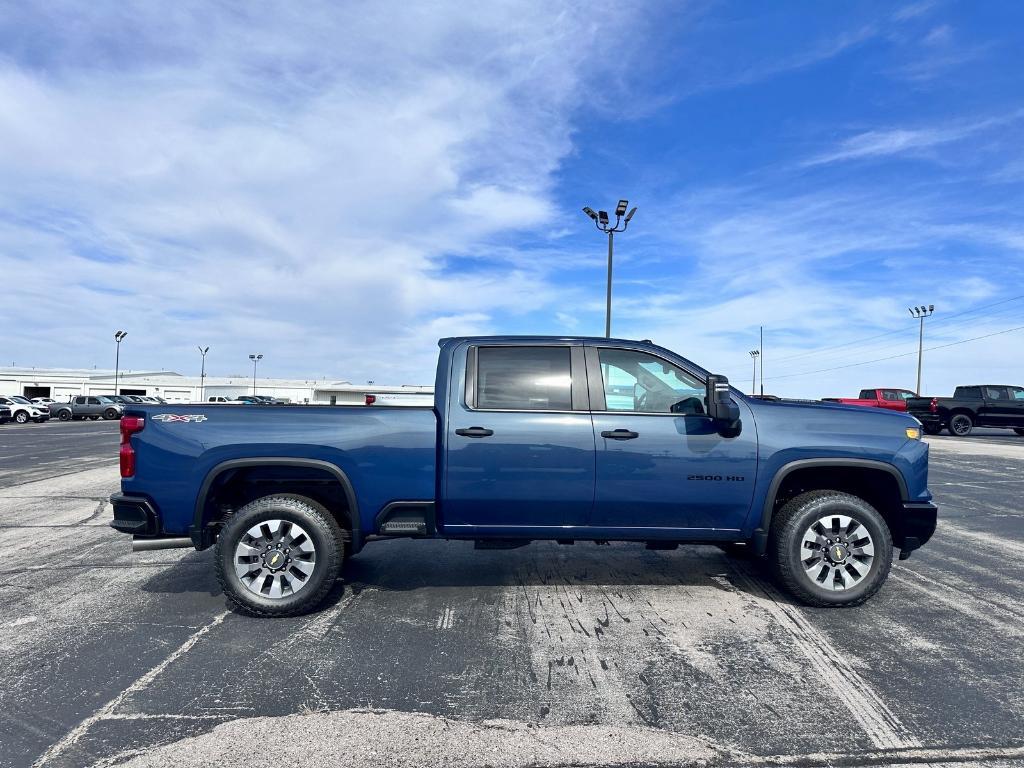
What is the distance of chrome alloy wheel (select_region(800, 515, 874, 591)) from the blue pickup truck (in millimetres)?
10

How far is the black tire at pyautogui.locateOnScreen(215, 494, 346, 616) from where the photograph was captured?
160 inches

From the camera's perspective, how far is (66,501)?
28.0 feet

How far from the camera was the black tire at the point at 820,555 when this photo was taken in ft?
14.0

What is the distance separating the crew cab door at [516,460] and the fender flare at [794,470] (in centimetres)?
125

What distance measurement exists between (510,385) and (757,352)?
242ft

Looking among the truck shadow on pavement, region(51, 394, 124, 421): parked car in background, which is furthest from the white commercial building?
the truck shadow on pavement

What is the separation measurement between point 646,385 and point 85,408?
47634mm

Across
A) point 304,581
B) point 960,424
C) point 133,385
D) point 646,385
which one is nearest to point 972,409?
point 960,424

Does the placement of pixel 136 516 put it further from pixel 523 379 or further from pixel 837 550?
pixel 837 550

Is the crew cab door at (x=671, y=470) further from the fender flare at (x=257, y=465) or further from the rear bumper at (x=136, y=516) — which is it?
the rear bumper at (x=136, y=516)

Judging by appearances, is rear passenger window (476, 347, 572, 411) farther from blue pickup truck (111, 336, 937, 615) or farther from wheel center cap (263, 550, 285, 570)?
wheel center cap (263, 550, 285, 570)

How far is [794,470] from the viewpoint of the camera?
4297 millimetres

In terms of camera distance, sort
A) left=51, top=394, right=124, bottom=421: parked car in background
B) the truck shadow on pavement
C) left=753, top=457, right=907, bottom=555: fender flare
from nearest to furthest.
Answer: left=753, top=457, right=907, bottom=555: fender flare < the truck shadow on pavement < left=51, top=394, right=124, bottom=421: parked car in background

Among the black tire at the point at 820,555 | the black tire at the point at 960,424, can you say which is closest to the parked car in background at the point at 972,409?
the black tire at the point at 960,424
